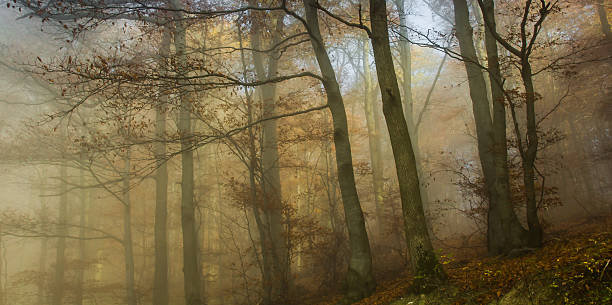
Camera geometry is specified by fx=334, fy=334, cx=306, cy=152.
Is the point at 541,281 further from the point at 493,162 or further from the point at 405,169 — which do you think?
the point at 493,162

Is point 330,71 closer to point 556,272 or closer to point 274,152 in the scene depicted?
point 274,152

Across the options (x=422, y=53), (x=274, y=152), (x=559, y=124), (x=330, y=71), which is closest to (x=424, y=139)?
(x=422, y=53)

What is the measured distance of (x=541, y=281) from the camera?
12.0ft

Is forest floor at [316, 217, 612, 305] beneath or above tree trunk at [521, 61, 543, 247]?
beneath

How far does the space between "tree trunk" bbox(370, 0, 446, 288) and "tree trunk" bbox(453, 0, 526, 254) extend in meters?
1.50

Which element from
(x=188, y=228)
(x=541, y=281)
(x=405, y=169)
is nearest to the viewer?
(x=541, y=281)

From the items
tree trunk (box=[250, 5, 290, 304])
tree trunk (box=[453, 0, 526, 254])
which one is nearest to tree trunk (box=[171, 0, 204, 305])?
tree trunk (box=[250, 5, 290, 304])

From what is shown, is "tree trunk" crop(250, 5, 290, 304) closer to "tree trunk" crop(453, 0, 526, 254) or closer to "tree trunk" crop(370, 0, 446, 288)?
"tree trunk" crop(370, 0, 446, 288)

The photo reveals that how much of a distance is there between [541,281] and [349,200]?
3.73 m

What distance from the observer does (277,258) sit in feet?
28.9

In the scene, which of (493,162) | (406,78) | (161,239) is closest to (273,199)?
(161,239)

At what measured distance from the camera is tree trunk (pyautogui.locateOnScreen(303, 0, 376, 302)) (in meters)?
6.35

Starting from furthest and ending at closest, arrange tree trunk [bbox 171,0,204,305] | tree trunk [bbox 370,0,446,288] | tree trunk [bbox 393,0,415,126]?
tree trunk [bbox 393,0,415,126]
tree trunk [bbox 171,0,204,305]
tree trunk [bbox 370,0,446,288]

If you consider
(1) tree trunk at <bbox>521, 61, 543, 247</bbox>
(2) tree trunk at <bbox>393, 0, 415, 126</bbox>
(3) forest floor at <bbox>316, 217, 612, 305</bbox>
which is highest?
(2) tree trunk at <bbox>393, 0, 415, 126</bbox>
